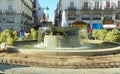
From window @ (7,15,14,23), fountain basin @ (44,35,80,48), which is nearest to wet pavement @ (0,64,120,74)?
fountain basin @ (44,35,80,48)

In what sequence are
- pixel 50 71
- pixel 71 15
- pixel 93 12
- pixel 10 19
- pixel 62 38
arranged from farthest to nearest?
pixel 10 19
pixel 71 15
pixel 93 12
pixel 62 38
pixel 50 71

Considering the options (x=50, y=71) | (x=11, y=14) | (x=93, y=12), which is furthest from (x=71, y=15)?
(x=50, y=71)

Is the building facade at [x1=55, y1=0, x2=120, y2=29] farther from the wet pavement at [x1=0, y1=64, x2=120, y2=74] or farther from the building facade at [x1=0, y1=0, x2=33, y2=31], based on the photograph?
the wet pavement at [x1=0, y1=64, x2=120, y2=74]

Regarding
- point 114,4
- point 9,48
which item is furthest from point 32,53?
point 114,4

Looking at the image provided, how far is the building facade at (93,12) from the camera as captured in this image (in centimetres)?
5495

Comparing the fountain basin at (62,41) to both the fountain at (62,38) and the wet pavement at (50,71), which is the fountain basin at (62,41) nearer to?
the fountain at (62,38)

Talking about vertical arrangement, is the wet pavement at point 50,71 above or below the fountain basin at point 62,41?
below

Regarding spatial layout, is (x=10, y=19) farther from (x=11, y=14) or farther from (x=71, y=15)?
(x=71, y=15)

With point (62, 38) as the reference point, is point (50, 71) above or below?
below

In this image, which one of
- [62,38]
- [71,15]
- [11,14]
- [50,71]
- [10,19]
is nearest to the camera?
[50,71]

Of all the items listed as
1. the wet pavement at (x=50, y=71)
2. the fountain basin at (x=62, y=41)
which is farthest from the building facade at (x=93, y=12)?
the wet pavement at (x=50, y=71)

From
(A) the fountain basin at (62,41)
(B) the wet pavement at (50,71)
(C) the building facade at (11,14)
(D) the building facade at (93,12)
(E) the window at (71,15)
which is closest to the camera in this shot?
(B) the wet pavement at (50,71)

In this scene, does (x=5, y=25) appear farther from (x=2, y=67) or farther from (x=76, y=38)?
(x=2, y=67)

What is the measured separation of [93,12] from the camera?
55531mm
